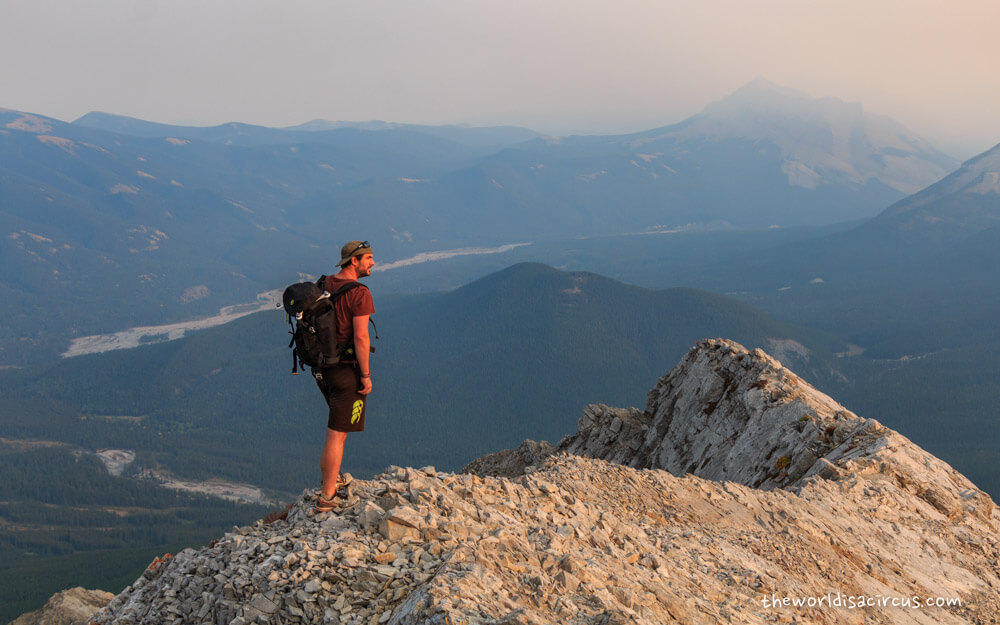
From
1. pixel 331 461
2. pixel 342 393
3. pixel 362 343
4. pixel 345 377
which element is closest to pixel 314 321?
pixel 362 343

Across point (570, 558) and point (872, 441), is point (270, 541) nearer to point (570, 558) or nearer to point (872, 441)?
point (570, 558)

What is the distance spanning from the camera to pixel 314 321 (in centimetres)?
1239

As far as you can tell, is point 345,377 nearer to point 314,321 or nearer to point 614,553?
point 314,321

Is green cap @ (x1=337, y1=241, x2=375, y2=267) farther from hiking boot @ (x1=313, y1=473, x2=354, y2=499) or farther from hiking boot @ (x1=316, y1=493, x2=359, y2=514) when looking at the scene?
hiking boot @ (x1=316, y1=493, x2=359, y2=514)

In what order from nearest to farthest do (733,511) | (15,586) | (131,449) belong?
(733,511) < (15,586) < (131,449)

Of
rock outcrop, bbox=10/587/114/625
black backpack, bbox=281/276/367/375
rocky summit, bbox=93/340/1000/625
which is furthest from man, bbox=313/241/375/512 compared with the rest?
rock outcrop, bbox=10/587/114/625

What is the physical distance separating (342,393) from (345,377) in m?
0.32

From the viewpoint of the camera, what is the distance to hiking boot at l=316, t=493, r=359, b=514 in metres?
12.8

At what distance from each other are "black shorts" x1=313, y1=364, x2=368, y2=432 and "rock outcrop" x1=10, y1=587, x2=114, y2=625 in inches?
754

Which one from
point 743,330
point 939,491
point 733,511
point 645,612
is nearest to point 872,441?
point 939,491

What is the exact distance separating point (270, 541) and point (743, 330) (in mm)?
181170

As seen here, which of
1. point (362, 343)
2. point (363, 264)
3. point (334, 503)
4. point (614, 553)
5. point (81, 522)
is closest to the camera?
point (614, 553)

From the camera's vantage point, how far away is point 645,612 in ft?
34.1

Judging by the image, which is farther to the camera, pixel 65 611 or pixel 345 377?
pixel 65 611
